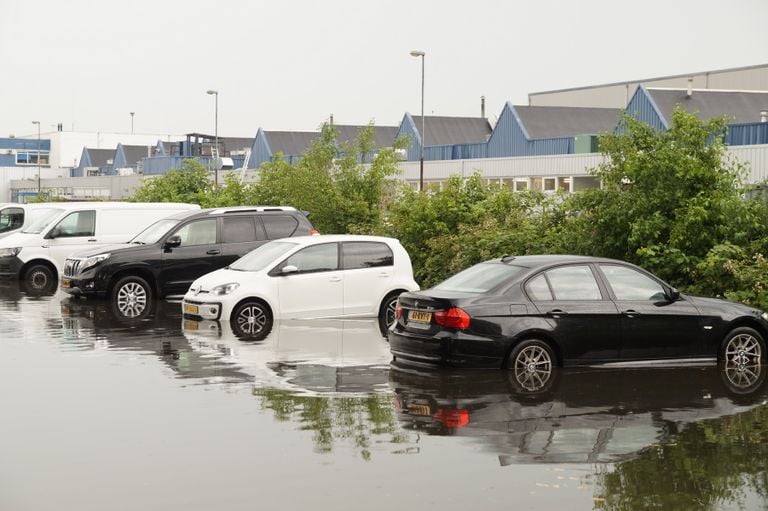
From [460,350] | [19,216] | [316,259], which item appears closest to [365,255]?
[316,259]

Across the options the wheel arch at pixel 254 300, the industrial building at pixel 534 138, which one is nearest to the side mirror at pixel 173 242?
the wheel arch at pixel 254 300

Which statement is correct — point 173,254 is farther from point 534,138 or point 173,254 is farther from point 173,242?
point 534,138

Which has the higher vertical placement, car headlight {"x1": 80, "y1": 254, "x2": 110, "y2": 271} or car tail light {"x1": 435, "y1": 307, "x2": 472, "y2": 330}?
car headlight {"x1": 80, "y1": 254, "x2": 110, "y2": 271}

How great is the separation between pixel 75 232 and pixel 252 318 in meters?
10.00

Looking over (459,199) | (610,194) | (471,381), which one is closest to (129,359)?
(471,381)

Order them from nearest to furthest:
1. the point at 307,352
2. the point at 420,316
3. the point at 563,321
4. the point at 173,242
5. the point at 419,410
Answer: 1. the point at 419,410
2. the point at 563,321
3. the point at 420,316
4. the point at 307,352
5. the point at 173,242

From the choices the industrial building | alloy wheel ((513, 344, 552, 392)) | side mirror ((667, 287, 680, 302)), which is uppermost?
the industrial building

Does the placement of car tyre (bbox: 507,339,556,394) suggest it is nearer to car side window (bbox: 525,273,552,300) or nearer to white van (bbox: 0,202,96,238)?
car side window (bbox: 525,273,552,300)

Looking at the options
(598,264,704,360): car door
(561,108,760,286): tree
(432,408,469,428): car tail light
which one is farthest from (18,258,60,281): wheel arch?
(432,408,469,428): car tail light

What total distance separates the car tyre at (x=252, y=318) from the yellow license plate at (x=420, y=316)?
4830 millimetres

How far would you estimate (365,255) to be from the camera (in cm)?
1873

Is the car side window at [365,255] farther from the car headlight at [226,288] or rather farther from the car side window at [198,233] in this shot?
the car side window at [198,233]

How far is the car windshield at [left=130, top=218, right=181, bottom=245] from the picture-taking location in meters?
22.0

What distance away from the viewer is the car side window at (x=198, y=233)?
21.9 metres
